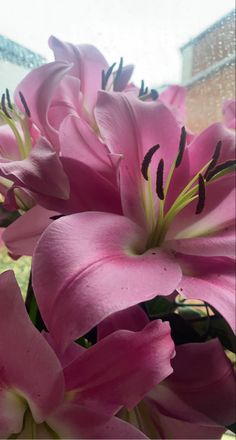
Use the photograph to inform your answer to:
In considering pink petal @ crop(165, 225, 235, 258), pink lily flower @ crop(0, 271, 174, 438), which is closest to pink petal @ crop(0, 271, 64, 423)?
pink lily flower @ crop(0, 271, 174, 438)

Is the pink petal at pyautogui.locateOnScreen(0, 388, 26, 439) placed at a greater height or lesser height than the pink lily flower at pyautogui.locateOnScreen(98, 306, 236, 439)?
greater

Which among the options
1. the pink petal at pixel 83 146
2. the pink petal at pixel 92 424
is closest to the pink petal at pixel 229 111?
the pink petal at pixel 83 146

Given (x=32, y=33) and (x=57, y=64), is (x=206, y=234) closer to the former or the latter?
(x=57, y=64)

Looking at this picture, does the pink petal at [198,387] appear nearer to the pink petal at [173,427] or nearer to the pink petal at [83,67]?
the pink petal at [173,427]

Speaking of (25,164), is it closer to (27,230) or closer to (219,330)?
(27,230)

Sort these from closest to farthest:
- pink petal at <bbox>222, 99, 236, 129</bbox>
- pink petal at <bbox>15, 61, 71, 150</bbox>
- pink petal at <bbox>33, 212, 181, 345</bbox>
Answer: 1. pink petal at <bbox>33, 212, 181, 345</bbox>
2. pink petal at <bbox>15, 61, 71, 150</bbox>
3. pink petal at <bbox>222, 99, 236, 129</bbox>

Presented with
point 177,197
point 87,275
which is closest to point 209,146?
point 177,197

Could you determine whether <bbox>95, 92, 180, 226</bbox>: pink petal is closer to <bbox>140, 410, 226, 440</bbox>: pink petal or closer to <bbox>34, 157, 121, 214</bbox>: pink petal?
<bbox>34, 157, 121, 214</bbox>: pink petal
